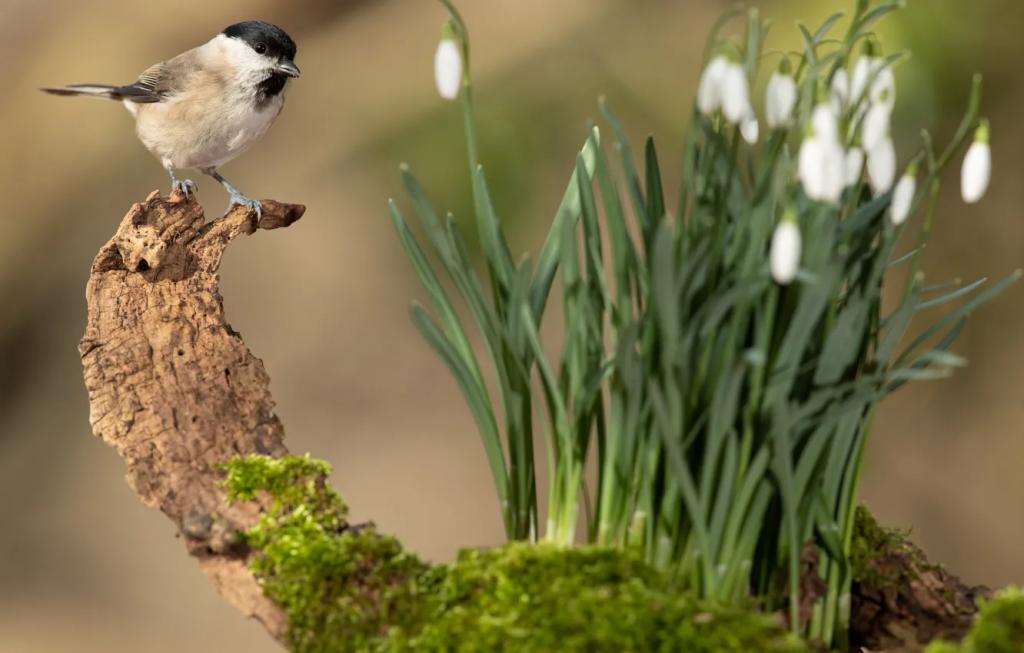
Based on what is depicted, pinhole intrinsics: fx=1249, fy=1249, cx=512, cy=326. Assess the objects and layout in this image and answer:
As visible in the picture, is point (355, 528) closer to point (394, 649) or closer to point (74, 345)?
point (394, 649)

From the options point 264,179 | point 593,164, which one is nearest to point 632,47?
point 264,179

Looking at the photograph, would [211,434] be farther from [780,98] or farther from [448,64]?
[780,98]

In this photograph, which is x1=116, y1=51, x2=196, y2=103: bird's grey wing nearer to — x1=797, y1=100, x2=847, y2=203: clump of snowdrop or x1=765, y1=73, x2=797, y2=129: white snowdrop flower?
x1=765, y1=73, x2=797, y2=129: white snowdrop flower

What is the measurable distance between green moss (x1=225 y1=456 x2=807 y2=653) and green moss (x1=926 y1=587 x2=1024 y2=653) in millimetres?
229

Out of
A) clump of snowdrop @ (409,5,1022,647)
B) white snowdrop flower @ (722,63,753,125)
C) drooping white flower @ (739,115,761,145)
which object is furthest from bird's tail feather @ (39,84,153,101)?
white snowdrop flower @ (722,63,753,125)

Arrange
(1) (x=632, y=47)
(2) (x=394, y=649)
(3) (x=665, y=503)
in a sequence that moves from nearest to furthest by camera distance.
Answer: (2) (x=394, y=649) → (3) (x=665, y=503) → (1) (x=632, y=47)

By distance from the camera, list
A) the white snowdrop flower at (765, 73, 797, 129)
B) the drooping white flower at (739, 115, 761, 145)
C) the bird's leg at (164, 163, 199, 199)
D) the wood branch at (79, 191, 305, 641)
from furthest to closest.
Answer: the bird's leg at (164, 163, 199, 199), the wood branch at (79, 191, 305, 641), the drooping white flower at (739, 115, 761, 145), the white snowdrop flower at (765, 73, 797, 129)

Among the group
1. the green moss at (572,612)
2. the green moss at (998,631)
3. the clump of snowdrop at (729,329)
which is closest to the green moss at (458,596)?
the green moss at (572,612)

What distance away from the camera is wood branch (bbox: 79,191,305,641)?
199 cm

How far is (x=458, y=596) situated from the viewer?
180 centimetres

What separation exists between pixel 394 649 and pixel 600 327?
0.57 meters

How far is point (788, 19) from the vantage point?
3.54 m

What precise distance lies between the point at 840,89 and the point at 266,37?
1.47 meters

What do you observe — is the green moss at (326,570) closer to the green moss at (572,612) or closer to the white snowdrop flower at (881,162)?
the green moss at (572,612)
